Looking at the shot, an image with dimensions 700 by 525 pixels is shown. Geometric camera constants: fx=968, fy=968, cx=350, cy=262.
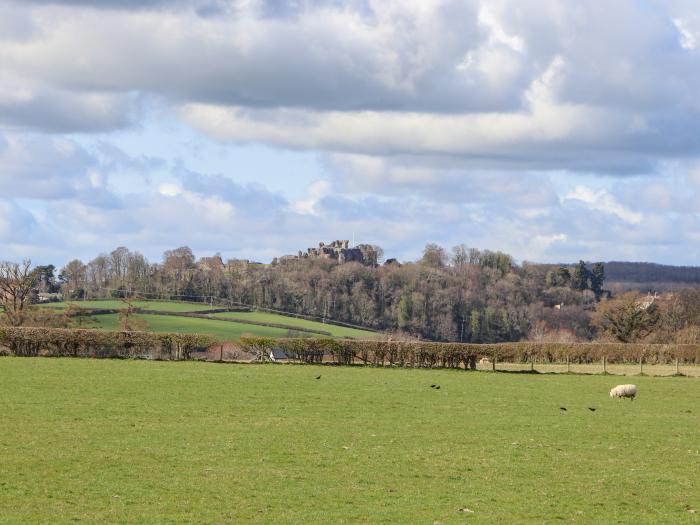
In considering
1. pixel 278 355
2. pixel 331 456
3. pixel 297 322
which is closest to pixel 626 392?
pixel 331 456

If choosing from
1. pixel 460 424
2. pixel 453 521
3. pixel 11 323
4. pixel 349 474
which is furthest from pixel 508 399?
pixel 11 323

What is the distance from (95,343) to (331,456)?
43.9m

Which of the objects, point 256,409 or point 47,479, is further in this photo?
point 256,409

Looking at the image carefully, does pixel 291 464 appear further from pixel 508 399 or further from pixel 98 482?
pixel 508 399

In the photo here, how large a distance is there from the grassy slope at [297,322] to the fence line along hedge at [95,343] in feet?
209

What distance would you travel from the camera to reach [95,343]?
2522 inches

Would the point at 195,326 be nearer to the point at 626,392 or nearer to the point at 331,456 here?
the point at 626,392

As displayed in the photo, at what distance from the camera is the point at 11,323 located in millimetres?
83312

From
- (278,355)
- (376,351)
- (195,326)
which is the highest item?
(195,326)

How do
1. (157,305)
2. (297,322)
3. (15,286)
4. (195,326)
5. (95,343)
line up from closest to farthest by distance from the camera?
(95,343) → (15,286) → (195,326) → (157,305) → (297,322)

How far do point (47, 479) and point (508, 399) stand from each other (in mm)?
24905

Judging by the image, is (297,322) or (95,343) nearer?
(95,343)

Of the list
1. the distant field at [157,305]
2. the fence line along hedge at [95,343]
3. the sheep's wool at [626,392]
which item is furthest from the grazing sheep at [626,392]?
the distant field at [157,305]

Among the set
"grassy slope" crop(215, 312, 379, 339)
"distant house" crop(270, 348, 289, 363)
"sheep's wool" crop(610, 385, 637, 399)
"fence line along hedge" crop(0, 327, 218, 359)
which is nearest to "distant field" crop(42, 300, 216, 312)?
"grassy slope" crop(215, 312, 379, 339)
